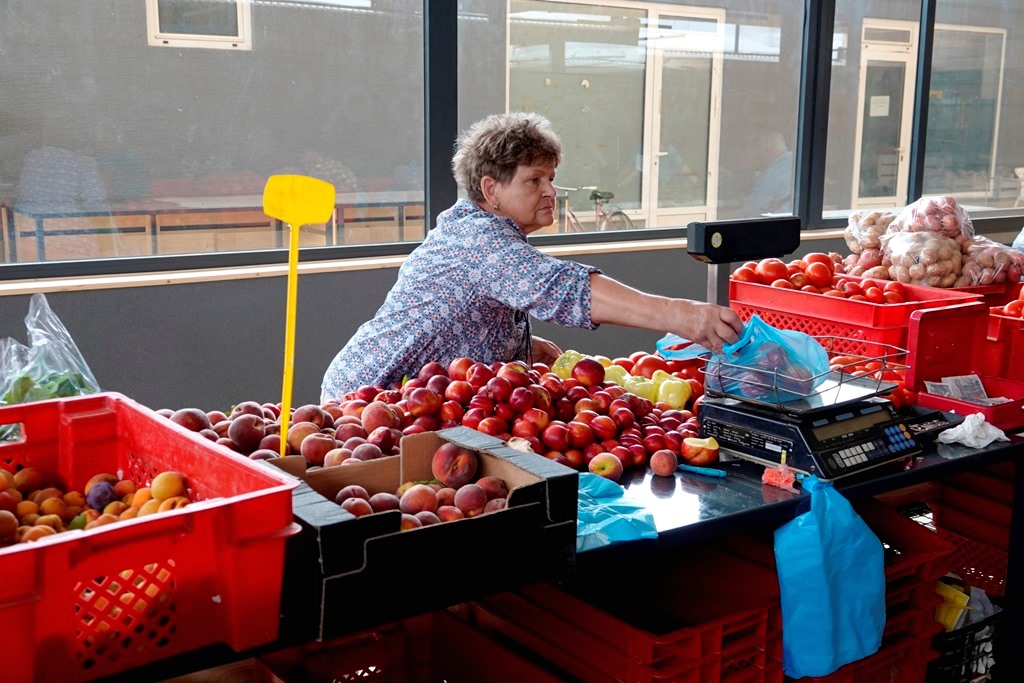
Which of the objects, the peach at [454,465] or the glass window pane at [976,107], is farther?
the glass window pane at [976,107]

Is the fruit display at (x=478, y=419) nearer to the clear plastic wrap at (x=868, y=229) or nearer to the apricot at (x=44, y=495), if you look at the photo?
the apricot at (x=44, y=495)

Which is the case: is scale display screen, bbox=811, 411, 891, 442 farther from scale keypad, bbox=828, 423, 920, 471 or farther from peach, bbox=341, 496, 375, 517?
peach, bbox=341, 496, 375, 517

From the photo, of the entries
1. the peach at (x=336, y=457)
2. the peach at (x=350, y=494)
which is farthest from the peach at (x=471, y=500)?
the peach at (x=336, y=457)

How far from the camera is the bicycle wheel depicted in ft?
18.4

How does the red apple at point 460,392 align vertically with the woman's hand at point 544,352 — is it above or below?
above

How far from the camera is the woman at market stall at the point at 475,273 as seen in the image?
7.86ft

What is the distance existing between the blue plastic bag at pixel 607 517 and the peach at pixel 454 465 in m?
0.20

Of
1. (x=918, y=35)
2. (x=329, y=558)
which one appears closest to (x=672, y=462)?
(x=329, y=558)

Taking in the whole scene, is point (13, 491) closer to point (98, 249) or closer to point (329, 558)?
point (329, 558)

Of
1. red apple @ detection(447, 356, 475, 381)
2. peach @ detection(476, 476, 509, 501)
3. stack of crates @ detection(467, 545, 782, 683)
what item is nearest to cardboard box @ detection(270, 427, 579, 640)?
peach @ detection(476, 476, 509, 501)

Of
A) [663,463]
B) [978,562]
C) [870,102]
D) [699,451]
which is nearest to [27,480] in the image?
[663,463]

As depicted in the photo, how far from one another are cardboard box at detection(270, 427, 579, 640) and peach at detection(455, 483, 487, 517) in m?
0.05

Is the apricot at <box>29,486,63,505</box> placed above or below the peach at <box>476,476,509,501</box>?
above

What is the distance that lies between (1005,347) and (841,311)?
477mm
